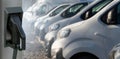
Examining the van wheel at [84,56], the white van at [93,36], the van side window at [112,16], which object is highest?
the van side window at [112,16]

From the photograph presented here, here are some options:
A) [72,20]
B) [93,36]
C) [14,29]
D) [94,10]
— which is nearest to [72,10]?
[72,20]

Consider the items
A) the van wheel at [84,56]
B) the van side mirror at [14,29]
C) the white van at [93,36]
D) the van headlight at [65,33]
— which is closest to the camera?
the van side mirror at [14,29]

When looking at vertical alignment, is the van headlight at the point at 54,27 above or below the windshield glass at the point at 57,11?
below

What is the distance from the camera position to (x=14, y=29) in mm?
2295

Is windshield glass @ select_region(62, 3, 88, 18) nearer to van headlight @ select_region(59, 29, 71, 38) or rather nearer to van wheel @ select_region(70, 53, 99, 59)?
van headlight @ select_region(59, 29, 71, 38)

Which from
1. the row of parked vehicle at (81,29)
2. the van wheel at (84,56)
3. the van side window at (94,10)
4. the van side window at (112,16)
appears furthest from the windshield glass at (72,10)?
the van wheel at (84,56)

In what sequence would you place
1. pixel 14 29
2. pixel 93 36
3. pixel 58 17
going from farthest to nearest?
pixel 58 17 < pixel 93 36 < pixel 14 29

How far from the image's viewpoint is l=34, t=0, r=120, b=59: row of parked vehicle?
4.69 metres

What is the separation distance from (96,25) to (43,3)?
802 millimetres

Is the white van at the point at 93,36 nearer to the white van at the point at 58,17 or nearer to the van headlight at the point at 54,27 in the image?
the van headlight at the point at 54,27

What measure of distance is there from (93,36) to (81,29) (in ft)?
0.66

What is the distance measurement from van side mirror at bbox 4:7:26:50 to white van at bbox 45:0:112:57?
2.53m

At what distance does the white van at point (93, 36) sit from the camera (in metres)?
4.66

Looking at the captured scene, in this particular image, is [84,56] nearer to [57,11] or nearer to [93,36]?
[93,36]
